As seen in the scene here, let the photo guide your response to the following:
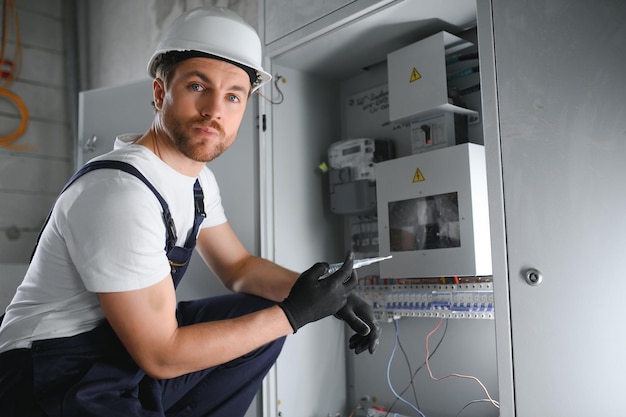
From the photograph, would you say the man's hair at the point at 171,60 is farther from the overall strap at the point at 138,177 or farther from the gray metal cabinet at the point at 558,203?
the gray metal cabinet at the point at 558,203

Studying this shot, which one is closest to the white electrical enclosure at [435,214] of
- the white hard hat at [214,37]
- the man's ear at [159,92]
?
the white hard hat at [214,37]

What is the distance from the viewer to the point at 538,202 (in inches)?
51.1

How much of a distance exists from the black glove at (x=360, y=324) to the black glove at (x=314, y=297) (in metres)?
0.18

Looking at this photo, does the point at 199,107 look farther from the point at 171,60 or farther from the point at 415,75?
the point at 415,75

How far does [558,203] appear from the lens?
1271 mm

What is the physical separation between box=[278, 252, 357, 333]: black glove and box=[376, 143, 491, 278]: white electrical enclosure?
1.65 ft

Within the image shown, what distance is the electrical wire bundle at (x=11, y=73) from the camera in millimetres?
3367

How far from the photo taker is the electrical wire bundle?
11.0 ft

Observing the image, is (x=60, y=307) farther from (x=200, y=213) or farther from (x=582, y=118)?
(x=582, y=118)

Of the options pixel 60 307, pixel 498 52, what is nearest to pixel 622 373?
pixel 498 52

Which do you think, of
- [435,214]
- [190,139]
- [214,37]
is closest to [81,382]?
[190,139]

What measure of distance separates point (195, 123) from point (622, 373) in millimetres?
1197

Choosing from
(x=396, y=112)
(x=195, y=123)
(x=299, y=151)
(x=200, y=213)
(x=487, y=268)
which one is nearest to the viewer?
(x=195, y=123)

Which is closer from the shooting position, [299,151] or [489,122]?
[489,122]
